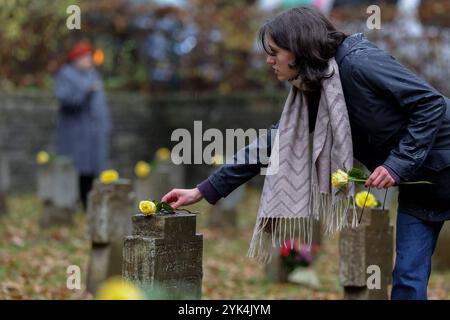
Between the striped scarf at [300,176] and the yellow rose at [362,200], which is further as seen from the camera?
the yellow rose at [362,200]

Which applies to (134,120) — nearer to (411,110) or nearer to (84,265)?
(84,265)

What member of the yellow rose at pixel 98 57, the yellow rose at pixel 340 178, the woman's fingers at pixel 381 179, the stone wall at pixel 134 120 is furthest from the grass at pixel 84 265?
the yellow rose at pixel 98 57

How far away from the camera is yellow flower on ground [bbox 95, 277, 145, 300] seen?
104 inches

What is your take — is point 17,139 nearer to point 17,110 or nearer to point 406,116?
point 17,110

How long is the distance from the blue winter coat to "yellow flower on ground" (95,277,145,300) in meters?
4.93

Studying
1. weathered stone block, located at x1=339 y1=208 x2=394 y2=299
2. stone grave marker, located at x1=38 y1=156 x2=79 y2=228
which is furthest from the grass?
weathered stone block, located at x1=339 y1=208 x2=394 y2=299

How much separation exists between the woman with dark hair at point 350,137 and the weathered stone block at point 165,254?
0.49 ft

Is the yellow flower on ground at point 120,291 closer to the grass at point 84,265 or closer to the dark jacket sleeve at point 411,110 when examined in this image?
the grass at point 84,265

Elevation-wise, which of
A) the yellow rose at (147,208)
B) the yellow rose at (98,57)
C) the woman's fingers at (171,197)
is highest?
the yellow rose at (98,57)

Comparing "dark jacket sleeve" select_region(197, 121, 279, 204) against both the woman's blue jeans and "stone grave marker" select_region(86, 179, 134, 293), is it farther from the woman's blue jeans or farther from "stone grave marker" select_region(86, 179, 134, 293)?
"stone grave marker" select_region(86, 179, 134, 293)

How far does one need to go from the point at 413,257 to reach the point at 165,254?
1.27m

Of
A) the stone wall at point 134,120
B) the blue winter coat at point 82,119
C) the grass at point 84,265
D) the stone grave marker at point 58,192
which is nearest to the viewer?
the grass at point 84,265

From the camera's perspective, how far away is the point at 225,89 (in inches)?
590

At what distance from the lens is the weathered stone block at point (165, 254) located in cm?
430
